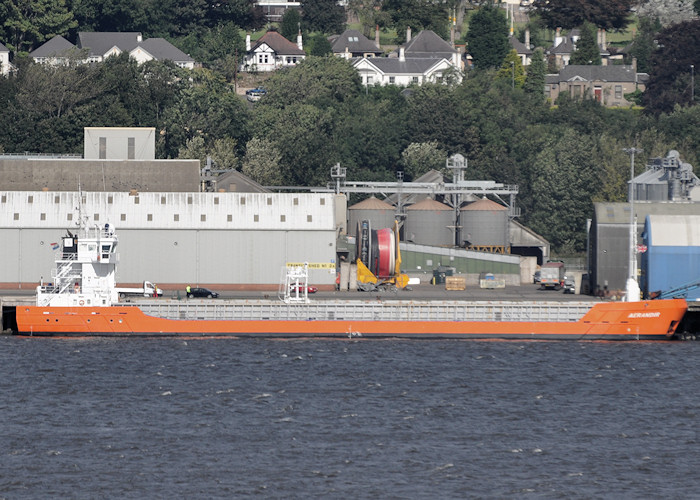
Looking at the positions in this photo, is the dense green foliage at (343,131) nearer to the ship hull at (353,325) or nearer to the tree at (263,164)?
the tree at (263,164)

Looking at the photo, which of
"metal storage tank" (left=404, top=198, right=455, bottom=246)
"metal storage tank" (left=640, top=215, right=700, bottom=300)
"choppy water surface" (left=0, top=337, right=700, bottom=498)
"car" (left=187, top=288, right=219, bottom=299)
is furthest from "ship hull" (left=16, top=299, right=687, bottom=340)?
"metal storage tank" (left=404, top=198, right=455, bottom=246)

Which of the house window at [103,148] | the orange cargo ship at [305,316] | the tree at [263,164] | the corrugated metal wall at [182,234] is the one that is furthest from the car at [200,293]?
the tree at [263,164]

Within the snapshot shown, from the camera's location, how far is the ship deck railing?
292 feet

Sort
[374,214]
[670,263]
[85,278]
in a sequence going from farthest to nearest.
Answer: [374,214], [670,263], [85,278]

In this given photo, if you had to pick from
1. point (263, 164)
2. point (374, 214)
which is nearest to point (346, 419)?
point (374, 214)

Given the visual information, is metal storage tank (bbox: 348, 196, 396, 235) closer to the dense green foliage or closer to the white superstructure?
the dense green foliage

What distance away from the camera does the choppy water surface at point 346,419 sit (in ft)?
181

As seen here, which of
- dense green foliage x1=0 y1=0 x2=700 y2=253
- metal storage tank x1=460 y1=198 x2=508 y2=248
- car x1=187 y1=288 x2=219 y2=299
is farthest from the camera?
dense green foliage x1=0 y1=0 x2=700 y2=253

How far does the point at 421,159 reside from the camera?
581ft

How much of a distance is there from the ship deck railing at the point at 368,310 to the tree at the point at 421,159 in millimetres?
Answer: 86108

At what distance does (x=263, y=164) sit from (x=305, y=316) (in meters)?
80.5

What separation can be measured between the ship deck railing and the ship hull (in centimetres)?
27

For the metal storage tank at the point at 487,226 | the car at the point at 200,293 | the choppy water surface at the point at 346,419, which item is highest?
the metal storage tank at the point at 487,226

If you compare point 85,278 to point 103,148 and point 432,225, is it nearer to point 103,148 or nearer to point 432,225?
point 103,148
